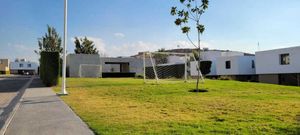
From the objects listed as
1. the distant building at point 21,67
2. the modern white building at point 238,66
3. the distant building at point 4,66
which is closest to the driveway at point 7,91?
the modern white building at point 238,66

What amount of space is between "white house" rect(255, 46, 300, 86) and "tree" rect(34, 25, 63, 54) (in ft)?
97.6

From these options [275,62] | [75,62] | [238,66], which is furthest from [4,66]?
[275,62]

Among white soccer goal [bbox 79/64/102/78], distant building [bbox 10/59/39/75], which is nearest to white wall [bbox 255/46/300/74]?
white soccer goal [bbox 79/64/102/78]

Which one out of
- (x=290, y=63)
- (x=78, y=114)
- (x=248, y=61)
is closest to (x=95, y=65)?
(x=248, y=61)

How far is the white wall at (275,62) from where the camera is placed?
35500 millimetres

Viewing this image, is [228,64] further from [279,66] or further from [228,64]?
[279,66]

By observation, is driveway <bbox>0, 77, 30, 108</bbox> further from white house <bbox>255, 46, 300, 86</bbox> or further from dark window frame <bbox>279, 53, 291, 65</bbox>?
dark window frame <bbox>279, 53, 291, 65</bbox>

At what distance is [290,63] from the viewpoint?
119 ft

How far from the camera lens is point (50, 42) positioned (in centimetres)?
5234

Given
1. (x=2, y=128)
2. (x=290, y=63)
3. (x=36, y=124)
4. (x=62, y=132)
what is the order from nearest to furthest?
1. (x=62, y=132)
2. (x=2, y=128)
3. (x=36, y=124)
4. (x=290, y=63)

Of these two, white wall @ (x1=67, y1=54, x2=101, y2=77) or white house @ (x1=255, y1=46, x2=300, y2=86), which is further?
white wall @ (x1=67, y1=54, x2=101, y2=77)

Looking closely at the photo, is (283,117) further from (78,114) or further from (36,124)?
(36,124)

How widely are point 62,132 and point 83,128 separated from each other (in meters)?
0.49

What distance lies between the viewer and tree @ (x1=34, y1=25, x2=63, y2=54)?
52.3 metres
